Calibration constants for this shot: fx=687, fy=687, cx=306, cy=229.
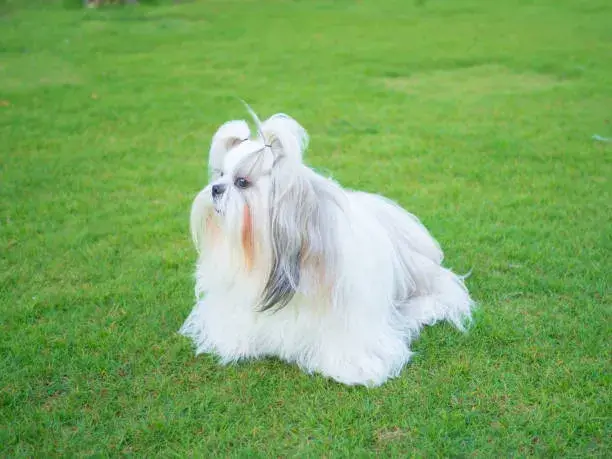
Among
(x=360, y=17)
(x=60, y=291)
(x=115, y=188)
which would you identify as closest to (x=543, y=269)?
(x=60, y=291)

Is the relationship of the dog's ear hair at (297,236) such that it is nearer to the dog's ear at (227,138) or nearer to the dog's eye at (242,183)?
the dog's eye at (242,183)

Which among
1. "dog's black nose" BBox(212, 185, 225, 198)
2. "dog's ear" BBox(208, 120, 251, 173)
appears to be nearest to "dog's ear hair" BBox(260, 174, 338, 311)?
"dog's black nose" BBox(212, 185, 225, 198)

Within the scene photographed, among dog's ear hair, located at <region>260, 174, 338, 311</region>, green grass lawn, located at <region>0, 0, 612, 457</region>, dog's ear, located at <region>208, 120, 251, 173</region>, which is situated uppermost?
dog's ear, located at <region>208, 120, 251, 173</region>

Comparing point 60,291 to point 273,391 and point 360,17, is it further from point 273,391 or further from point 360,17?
point 360,17

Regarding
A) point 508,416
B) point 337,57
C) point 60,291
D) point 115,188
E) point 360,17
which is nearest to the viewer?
point 508,416

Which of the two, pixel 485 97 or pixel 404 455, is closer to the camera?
pixel 404 455

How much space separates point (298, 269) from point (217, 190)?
56cm

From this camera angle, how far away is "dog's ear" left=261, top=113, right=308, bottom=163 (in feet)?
10.3

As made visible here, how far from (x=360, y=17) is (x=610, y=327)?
13131 millimetres

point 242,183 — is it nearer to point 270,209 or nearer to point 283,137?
→ point 270,209

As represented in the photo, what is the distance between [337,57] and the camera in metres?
12.2

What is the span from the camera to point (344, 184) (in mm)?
6676

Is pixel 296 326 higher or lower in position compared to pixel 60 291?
higher

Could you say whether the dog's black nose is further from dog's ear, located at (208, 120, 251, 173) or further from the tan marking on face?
dog's ear, located at (208, 120, 251, 173)
